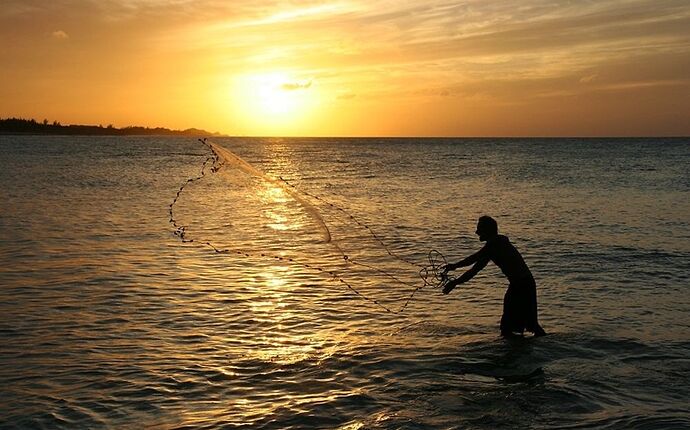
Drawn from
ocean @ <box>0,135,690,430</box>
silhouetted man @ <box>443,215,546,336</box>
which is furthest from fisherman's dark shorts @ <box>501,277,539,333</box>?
ocean @ <box>0,135,690,430</box>

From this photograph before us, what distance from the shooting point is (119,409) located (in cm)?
791

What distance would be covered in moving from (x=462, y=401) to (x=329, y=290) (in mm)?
6693

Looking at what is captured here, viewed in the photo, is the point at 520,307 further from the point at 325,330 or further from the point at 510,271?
the point at 325,330

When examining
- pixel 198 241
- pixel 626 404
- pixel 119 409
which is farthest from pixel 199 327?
pixel 198 241

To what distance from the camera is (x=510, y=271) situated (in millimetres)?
10297

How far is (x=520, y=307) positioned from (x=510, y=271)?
2.02ft

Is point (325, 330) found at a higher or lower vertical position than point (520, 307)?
lower

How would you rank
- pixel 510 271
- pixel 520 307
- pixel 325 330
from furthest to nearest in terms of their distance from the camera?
pixel 325 330 → pixel 520 307 → pixel 510 271

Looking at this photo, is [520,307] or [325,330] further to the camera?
[325,330]

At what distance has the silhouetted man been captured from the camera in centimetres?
1013

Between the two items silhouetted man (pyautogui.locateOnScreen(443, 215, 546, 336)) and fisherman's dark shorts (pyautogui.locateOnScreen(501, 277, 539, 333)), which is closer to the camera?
silhouetted man (pyautogui.locateOnScreen(443, 215, 546, 336))

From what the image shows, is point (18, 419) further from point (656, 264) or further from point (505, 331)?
point (656, 264)

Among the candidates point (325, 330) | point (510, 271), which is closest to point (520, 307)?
point (510, 271)

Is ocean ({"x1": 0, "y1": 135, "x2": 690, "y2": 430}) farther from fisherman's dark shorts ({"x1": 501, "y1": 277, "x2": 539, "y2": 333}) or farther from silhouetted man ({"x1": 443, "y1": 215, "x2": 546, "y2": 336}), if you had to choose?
silhouetted man ({"x1": 443, "y1": 215, "x2": 546, "y2": 336})
